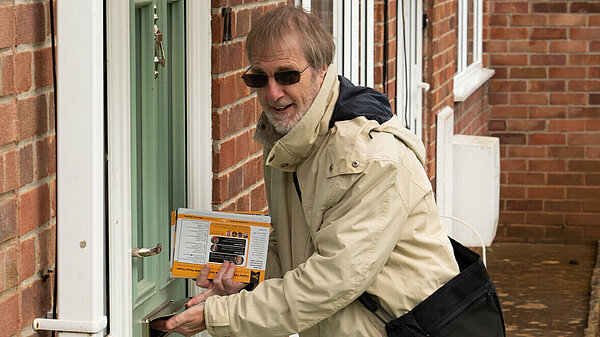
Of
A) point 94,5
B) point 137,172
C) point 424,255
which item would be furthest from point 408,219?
point 94,5

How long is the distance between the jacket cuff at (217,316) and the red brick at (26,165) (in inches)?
23.8

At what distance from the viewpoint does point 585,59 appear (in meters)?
9.62

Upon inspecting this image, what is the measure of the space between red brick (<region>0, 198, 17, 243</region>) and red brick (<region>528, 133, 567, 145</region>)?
8.35 m

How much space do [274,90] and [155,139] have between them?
53 centimetres

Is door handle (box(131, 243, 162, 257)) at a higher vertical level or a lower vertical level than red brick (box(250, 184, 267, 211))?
higher

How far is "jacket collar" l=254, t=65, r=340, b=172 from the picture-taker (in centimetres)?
241

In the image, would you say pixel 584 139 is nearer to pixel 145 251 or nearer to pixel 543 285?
pixel 543 285

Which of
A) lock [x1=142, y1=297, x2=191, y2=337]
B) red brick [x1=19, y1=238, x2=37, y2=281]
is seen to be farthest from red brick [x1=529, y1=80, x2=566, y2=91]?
red brick [x1=19, y1=238, x2=37, y2=281]

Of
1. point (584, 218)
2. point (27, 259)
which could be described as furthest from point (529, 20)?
point (27, 259)

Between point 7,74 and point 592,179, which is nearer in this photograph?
point 7,74

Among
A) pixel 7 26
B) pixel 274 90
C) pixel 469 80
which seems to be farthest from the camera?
pixel 469 80

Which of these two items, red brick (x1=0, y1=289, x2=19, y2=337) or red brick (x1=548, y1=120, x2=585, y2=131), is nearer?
red brick (x1=0, y1=289, x2=19, y2=337)

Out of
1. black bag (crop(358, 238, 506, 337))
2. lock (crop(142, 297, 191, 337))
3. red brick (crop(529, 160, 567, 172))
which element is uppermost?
black bag (crop(358, 238, 506, 337))

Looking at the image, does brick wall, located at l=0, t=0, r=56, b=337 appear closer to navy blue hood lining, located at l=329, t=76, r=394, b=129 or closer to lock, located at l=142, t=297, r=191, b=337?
lock, located at l=142, t=297, r=191, b=337
